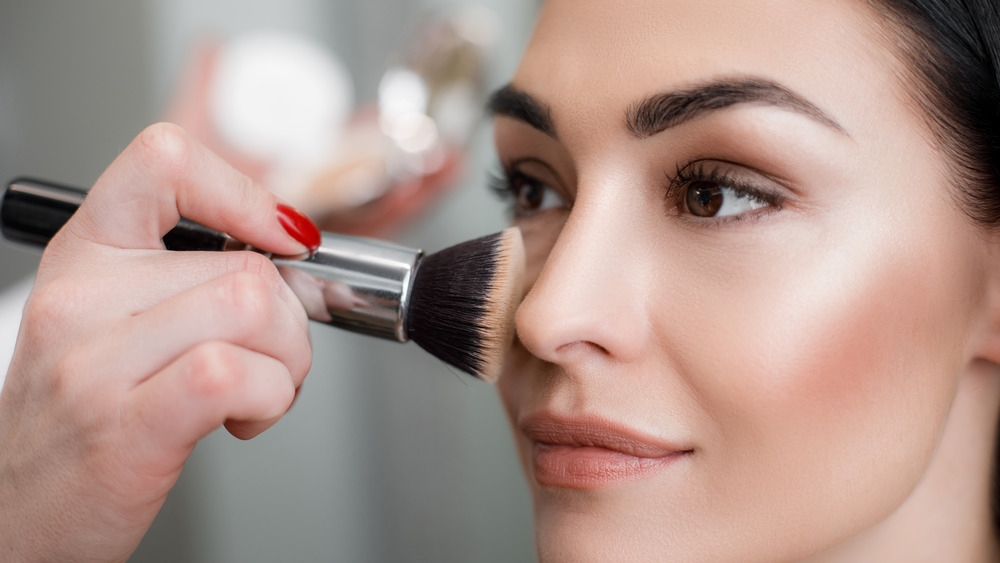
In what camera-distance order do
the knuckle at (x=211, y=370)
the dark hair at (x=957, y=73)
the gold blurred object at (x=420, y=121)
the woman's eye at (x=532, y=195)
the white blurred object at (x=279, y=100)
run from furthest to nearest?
the white blurred object at (x=279, y=100)
the gold blurred object at (x=420, y=121)
the woman's eye at (x=532, y=195)
the dark hair at (x=957, y=73)
the knuckle at (x=211, y=370)

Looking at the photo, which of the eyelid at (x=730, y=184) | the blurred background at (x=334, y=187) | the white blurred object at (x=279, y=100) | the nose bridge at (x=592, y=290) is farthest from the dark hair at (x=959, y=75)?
the white blurred object at (x=279, y=100)

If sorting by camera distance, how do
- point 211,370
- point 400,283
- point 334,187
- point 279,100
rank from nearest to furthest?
point 211,370, point 400,283, point 334,187, point 279,100

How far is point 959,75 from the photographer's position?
617 mm

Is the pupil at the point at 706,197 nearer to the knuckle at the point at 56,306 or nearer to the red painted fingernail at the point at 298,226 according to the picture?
the red painted fingernail at the point at 298,226

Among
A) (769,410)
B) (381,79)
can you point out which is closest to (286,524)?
(381,79)

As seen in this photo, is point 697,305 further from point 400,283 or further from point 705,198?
point 400,283

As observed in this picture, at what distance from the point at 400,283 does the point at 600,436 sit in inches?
7.6

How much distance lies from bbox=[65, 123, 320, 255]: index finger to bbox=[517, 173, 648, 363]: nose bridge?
0.64ft

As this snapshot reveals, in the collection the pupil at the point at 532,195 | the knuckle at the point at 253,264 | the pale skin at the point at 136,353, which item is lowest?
the pale skin at the point at 136,353

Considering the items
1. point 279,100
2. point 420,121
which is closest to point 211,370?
point 420,121

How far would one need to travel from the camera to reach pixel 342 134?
144cm

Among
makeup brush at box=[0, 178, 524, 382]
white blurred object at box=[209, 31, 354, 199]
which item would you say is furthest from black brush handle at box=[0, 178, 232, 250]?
white blurred object at box=[209, 31, 354, 199]

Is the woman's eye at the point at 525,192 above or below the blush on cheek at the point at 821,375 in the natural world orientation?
above

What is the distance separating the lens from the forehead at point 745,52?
0.58 metres
